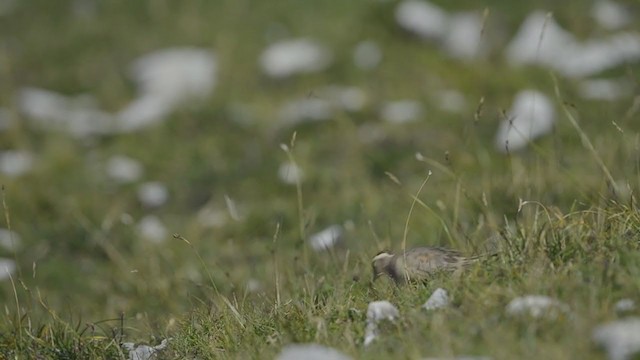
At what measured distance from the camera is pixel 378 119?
814cm

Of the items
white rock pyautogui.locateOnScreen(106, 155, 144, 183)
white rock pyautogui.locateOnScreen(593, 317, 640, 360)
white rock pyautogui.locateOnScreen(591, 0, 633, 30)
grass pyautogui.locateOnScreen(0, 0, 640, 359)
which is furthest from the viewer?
white rock pyautogui.locateOnScreen(591, 0, 633, 30)

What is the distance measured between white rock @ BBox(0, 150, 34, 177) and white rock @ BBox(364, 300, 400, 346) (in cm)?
491

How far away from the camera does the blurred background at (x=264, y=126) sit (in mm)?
6301

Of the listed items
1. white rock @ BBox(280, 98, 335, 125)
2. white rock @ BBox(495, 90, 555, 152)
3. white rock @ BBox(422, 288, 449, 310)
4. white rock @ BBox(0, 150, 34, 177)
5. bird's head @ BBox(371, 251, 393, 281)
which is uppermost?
white rock @ BBox(422, 288, 449, 310)

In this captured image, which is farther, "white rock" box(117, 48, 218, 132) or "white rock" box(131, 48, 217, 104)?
"white rock" box(131, 48, 217, 104)

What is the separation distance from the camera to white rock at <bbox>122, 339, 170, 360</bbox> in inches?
154

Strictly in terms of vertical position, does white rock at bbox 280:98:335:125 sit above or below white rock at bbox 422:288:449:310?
below

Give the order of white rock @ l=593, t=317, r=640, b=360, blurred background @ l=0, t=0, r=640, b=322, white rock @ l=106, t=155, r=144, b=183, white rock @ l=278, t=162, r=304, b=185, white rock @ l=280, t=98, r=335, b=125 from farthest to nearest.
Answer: white rock @ l=280, t=98, r=335, b=125
white rock @ l=106, t=155, r=144, b=183
white rock @ l=278, t=162, r=304, b=185
blurred background @ l=0, t=0, r=640, b=322
white rock @ l=593, t=317, r=640, b=360

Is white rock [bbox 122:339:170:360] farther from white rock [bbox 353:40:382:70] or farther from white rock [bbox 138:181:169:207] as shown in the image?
white rock [bbox 353:40:382:70]

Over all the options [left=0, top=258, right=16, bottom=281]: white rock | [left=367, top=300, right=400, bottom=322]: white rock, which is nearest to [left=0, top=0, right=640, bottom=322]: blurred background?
[left=0, top=258, right=16, bottom=281]: white rock

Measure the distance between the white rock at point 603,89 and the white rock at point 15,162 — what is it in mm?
4304

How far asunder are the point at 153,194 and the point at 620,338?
497 centimetres

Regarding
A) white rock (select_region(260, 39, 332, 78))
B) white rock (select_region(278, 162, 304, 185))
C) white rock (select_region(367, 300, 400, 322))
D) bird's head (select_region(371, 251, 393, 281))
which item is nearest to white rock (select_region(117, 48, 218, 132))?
white rock (select_region(260, 39, 332, 78))

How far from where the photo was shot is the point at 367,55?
29.2 ft
